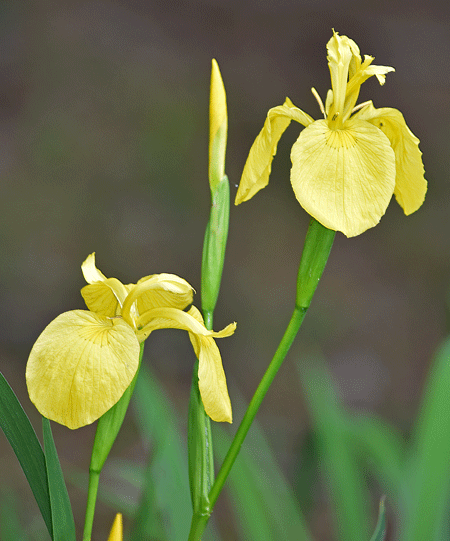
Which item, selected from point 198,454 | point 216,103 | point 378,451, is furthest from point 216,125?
point 378,451

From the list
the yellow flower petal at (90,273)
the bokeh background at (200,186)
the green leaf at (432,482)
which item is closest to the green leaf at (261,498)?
the green leaf at (432,482)

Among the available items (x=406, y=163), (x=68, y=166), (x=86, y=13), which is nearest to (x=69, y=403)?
(x=406, y=163)

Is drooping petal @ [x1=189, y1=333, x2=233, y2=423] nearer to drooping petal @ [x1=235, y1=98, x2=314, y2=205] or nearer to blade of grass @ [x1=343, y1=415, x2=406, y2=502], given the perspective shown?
drooping petal @ [x1=235, y1=98, x2=314, y2=205]

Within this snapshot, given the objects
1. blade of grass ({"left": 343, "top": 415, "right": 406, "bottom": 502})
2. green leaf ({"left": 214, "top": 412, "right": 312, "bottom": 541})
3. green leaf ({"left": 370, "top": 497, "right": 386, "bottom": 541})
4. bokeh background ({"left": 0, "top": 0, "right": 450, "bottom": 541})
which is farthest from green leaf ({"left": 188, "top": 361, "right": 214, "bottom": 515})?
bokeh background ({"left": 0, "top": 0, "right": 450, "bottom": 541})

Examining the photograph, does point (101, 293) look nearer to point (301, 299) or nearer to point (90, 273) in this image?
point (90, 273)

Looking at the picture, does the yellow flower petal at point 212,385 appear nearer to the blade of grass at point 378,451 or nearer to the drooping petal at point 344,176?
the drooping petal at point 344,176

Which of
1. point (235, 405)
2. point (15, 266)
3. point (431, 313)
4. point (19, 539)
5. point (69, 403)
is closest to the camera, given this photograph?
point (69, 403)

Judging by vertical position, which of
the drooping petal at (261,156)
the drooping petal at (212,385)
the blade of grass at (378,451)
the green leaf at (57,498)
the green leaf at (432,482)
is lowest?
the blade of grass at (378,451)

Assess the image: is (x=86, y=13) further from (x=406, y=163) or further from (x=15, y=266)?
(x=406, y=163)
